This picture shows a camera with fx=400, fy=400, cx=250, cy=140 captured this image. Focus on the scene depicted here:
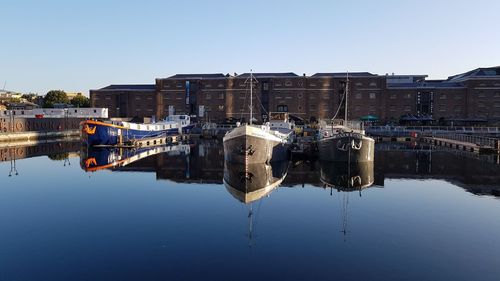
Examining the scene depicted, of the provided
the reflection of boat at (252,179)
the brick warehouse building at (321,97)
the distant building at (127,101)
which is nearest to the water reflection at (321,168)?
the reflection of boat at (252,179)

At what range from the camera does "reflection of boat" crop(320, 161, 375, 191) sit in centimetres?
2859

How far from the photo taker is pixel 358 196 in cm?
2497

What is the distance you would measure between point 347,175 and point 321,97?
69.5 meters

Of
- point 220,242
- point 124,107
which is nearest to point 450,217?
point 220,242

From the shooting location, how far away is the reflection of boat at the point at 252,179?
25031 mm

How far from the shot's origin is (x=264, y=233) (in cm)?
1683

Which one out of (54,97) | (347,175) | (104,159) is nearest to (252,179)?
(347,175)

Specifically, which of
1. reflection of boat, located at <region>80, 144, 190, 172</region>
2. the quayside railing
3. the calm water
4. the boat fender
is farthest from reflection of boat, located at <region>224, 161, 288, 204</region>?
the quayside railing

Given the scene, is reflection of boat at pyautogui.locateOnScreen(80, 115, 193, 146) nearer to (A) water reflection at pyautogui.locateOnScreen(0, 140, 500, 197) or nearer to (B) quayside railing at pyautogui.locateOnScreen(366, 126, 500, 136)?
(A) water reflection at pyautogui.locateOnScreen(0, 140, 500, 197)

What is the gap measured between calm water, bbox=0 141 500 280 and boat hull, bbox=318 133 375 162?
240 inches

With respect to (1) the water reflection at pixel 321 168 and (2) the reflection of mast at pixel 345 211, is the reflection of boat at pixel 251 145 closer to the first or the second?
(1) the water reflection at pixel 321 168

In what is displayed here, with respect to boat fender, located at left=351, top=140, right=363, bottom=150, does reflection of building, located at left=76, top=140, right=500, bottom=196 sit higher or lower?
A: lower

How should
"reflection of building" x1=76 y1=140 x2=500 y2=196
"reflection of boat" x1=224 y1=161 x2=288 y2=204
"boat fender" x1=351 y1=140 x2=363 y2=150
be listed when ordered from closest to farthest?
"reflection of boat" x1=224 y1=161 x2=288 y2=204 < "reflection of building" x1=76 y1=140 x2=500 y2=196 < "boat fender" x1=351 y1=140 x2=363 y2=150

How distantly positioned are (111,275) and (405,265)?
934 centimetres
